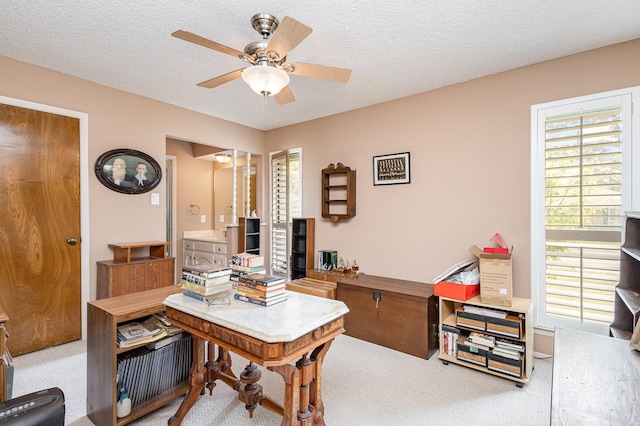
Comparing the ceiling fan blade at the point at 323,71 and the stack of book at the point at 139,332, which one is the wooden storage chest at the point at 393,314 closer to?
the stack of book at the point at 139,332

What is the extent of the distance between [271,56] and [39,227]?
2662 mm

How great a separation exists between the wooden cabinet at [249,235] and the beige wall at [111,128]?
111 centimetres

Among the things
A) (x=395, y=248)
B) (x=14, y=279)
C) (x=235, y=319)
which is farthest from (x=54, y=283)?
(x=395, y=248)

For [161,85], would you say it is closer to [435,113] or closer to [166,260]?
[166,260]

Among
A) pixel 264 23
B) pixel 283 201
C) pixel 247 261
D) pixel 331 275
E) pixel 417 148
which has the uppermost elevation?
pixel 264 23

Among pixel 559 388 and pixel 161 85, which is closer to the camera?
pixel 559 388

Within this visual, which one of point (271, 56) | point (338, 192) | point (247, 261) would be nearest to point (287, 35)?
point (271, 56)

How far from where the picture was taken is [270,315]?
1.46 metres

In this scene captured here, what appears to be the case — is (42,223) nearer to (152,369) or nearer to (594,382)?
(152,369)

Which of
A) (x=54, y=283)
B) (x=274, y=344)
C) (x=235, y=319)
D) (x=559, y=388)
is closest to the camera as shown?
(x=559, y=388)

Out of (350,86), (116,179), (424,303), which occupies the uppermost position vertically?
(350,86)

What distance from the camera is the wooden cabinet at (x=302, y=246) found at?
416 cm

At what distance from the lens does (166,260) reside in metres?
3.39

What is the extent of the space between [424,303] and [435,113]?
→ 1.93m
